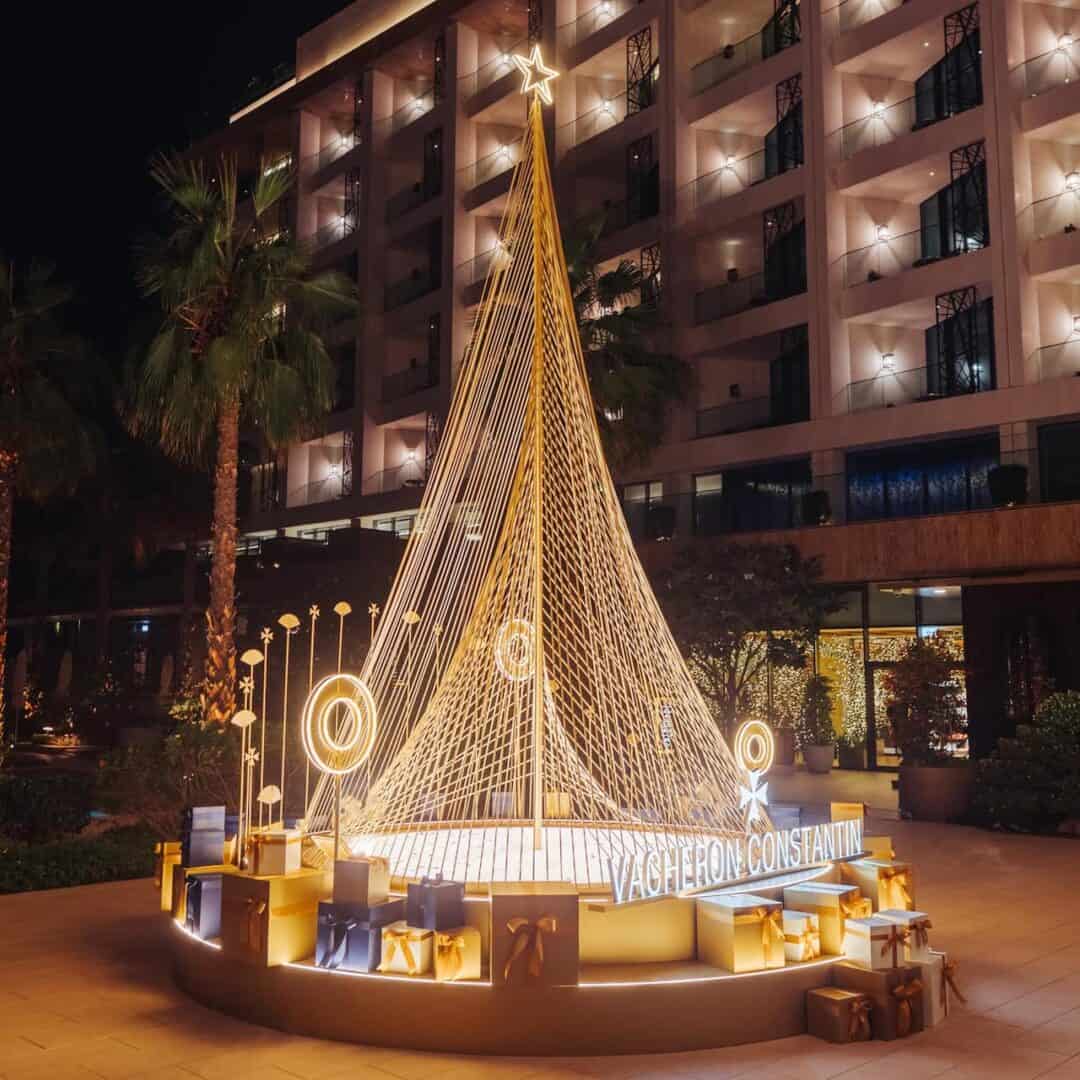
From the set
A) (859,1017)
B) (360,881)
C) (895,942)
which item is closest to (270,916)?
(360,881)

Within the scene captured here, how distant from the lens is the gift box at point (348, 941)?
282 inches

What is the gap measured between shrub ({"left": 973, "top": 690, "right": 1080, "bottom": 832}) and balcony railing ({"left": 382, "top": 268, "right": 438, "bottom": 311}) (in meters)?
23.4

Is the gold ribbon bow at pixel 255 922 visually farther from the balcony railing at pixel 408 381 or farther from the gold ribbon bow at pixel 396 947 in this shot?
the balcony railing at pixel 408 381

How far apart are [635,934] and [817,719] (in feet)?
57.4

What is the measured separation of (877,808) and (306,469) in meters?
25.2

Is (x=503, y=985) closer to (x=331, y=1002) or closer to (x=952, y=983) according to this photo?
(x=331, y=1002)

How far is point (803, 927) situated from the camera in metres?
7.49

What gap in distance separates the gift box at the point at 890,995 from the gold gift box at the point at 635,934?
1.05m

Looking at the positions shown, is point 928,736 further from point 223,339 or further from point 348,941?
point 348,941

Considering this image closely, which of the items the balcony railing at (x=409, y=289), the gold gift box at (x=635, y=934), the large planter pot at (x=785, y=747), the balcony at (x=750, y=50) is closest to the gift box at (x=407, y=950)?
the gold gift box at (x=635, y=934)

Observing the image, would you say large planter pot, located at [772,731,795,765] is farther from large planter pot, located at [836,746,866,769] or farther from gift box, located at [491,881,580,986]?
gift box, located at [491,881,580,986]

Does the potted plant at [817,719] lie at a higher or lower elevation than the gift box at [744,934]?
higher

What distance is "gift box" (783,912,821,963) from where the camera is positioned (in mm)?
7480

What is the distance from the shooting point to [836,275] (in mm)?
24875
